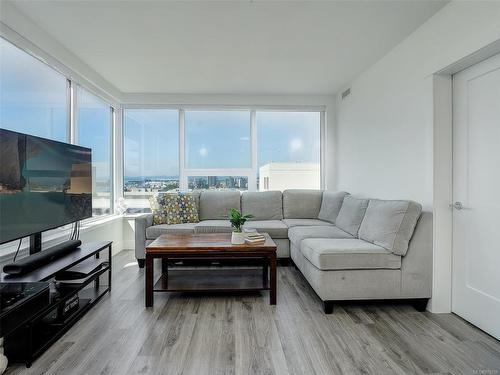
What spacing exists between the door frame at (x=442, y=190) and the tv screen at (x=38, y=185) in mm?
3118

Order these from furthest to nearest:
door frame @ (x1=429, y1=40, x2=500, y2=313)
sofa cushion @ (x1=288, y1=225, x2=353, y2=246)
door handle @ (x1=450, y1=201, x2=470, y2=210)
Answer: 1. sofa cushion @ (x1=288, y1=225, x2=353, y2=246)
2. door frame @ (x1=429, y1=40, x2=500, y2=313)
3. door handle @ (x1=450, y1=201, x2=470, y2=210)

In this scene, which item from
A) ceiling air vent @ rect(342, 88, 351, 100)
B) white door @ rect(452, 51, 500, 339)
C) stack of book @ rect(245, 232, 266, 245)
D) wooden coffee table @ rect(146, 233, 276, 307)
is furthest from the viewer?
ceiling air vent @ rect(342, 88, 351, 100)

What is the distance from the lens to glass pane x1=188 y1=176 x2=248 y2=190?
4682mm

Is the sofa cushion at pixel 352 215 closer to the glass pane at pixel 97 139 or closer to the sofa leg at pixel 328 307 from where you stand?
the sofa leg at pixel 328 307

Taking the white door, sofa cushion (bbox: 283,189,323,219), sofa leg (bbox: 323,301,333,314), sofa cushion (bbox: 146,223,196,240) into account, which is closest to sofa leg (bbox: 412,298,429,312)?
the white door

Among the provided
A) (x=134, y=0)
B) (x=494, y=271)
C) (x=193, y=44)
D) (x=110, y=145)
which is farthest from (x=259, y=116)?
(x=494, y=271)

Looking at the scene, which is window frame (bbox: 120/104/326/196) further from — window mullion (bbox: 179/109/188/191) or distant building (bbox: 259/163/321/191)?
distant building (bbox: 259/163/321/191)

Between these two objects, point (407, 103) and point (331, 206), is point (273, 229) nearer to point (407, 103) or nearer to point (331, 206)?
point (331, 206)

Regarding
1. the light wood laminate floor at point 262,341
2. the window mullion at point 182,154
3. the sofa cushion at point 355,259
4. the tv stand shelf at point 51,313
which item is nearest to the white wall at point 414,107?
the sofa cushion at point 355,259

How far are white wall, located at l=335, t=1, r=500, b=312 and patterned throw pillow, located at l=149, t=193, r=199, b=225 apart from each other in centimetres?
235

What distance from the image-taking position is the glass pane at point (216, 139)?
4.65 m

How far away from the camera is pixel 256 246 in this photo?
253cm

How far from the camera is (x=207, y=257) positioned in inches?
98.9

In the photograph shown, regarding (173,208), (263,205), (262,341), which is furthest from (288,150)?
(262,341)
